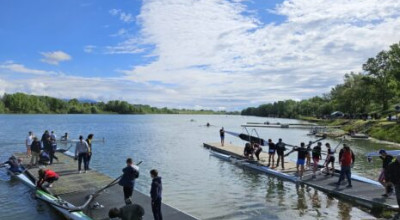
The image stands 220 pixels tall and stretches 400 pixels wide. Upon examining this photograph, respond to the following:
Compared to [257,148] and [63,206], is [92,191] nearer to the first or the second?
[63,206]

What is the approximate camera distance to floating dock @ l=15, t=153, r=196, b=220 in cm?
1285

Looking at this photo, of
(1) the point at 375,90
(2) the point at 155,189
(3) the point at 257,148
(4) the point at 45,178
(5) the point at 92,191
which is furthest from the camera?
(1) the point at 375,90

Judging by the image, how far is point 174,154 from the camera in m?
36.0

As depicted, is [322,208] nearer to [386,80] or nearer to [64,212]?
[64,212]

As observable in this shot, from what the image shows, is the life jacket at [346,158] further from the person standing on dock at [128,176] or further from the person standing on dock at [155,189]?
the person standing on dock at [155,189]

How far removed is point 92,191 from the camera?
51.7 feet

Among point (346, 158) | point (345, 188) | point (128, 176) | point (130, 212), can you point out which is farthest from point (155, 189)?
point (345, 188)

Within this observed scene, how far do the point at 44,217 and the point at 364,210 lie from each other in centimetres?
1366

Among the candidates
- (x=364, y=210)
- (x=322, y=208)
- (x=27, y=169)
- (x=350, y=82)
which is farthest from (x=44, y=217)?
(x=350, y=82)

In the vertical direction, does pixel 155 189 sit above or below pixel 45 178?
above

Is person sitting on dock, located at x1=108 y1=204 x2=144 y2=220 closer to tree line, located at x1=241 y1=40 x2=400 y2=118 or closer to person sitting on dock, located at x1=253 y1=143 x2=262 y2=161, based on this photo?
person sitting on dock, located at x1=253 y1=143 x2=262 y2=161

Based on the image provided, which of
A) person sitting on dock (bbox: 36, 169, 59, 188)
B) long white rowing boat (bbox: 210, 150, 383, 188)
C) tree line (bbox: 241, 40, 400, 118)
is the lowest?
long white rowing boat (bbox: 210, 150, 383, 188)

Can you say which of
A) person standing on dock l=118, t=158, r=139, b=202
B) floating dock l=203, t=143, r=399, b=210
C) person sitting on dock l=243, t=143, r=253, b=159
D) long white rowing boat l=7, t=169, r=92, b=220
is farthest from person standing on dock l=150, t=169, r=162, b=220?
person sitting on dock l=243, t=143, r=253, b=159

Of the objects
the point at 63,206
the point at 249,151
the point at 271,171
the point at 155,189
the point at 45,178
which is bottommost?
the point at 271,171
